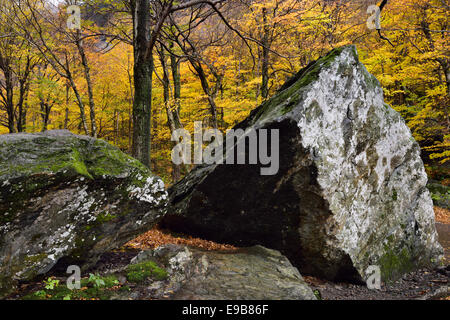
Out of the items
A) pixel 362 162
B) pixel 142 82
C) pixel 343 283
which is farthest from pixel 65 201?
pixel 362 162

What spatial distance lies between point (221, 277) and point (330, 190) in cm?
234

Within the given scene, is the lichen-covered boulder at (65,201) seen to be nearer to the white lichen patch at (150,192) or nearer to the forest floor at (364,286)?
the white lichen patch at (150,192)

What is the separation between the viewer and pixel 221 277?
3643 millimetres

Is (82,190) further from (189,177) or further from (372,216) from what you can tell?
(372,216)

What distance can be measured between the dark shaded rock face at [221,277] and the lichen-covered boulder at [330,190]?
777mm

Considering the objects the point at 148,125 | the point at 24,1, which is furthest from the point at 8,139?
the point at 24,1

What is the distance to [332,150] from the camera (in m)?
4.77

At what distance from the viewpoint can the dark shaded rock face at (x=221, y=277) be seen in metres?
3.20

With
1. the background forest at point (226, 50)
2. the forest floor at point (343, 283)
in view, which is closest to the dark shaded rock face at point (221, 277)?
the forest floor at point (343, 283)

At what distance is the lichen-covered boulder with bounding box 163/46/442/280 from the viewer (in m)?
→ 4.67

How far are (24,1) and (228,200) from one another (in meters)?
13.3

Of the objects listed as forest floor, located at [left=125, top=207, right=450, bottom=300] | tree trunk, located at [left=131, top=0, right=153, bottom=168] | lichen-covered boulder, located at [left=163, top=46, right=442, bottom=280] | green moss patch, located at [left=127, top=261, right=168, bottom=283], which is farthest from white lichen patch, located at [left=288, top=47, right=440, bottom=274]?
tree trunk, located at [left=131, top=0, right=153, bottom=168]

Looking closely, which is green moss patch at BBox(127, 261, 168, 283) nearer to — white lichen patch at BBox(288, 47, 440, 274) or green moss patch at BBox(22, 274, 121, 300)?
green moss patch at BBox(22, 274, 121, 300)

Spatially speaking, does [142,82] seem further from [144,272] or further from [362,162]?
[362,162]
